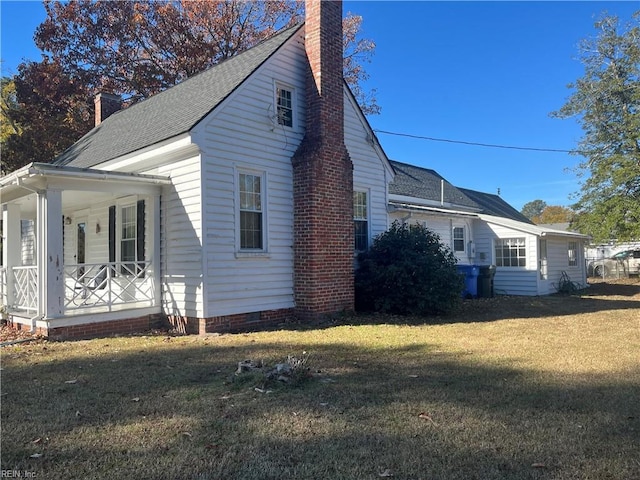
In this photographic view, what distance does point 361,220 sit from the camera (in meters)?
12.6

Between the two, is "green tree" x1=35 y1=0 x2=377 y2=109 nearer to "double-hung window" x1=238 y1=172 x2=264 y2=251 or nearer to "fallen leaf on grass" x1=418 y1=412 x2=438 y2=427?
"double-hung window" x1=238 y1=172 x2=264 y2=251

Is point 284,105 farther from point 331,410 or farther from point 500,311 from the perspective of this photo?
point 331,410

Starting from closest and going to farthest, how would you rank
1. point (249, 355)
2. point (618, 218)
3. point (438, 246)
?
point (249, 355), point (438, 246), point (618, 218)

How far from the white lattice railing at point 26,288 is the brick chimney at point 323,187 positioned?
5187 mm

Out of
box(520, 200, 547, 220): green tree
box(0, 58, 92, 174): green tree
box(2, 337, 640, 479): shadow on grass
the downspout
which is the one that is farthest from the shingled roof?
box(520, 200, 547, 220): green tree

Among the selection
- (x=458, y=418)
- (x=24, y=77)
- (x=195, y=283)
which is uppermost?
(x=24, y=77)

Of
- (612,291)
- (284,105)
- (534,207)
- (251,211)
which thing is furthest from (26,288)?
(534,207)

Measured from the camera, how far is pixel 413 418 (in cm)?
425

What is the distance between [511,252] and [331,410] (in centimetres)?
1624

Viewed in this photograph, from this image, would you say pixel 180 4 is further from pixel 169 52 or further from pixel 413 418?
pixel 413 418

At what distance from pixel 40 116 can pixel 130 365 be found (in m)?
20.8

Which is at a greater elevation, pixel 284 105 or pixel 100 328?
pixel 284 105

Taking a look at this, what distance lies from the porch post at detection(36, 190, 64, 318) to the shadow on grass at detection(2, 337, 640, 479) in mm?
2064

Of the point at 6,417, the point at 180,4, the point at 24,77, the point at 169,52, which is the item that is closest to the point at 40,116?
the point at 24,77
